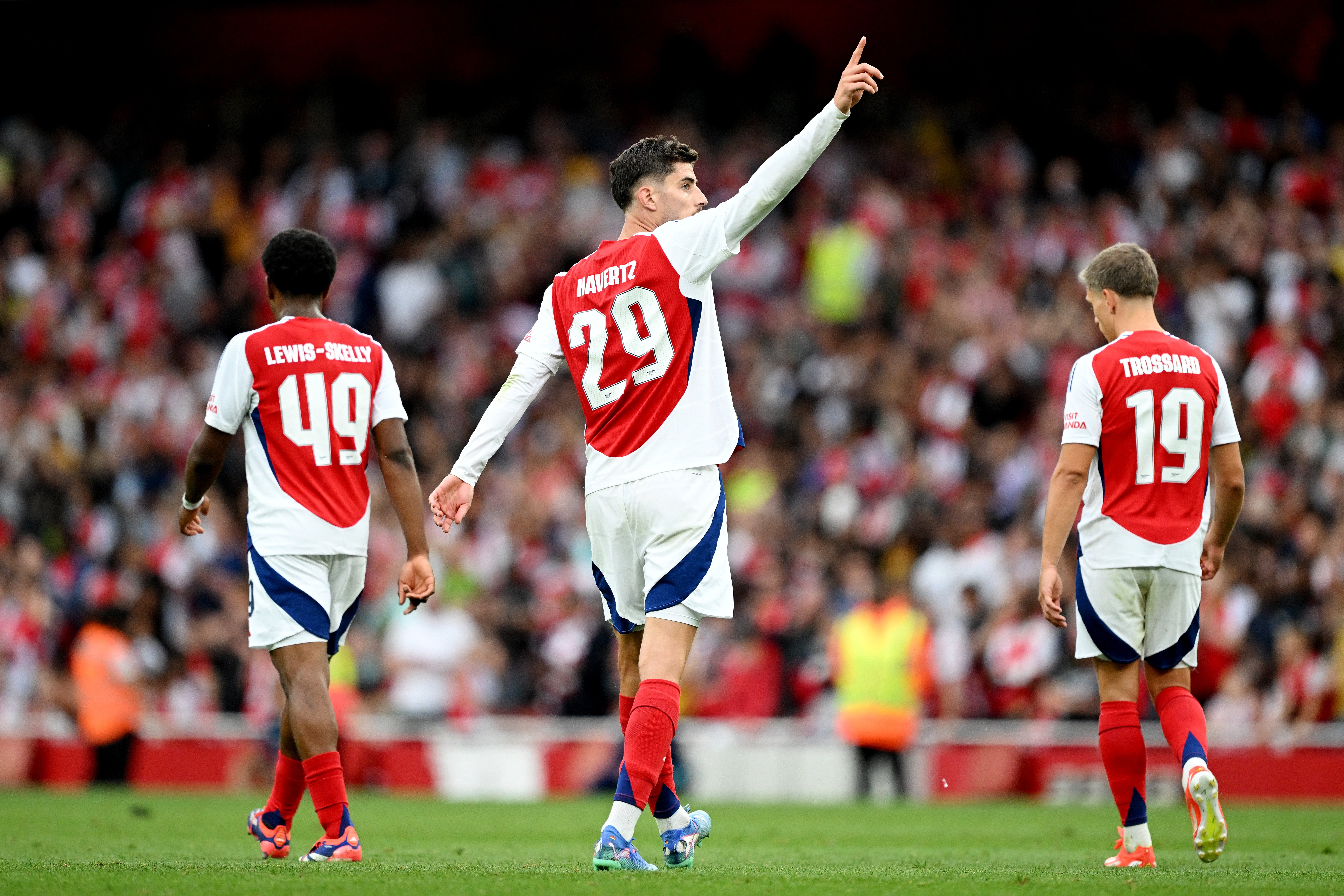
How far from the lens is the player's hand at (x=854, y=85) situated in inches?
225

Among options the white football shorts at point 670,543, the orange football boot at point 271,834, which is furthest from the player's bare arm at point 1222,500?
the orange football boot at point 271,834

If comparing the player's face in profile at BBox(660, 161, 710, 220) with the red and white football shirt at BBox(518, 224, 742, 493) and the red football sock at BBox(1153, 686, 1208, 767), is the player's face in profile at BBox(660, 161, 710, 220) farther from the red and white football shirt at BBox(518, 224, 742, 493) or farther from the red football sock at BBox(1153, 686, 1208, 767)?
the red football sock at BBox(1153, 686, 1208, 767)

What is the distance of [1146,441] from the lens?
21.5 ft

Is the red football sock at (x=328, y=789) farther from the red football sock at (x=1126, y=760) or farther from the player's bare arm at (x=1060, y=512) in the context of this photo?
the red football sock at (x=1126, y=760)

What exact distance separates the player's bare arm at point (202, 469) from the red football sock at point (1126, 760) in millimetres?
3665

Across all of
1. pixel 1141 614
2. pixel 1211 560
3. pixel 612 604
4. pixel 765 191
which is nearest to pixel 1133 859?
pixel 1141 614

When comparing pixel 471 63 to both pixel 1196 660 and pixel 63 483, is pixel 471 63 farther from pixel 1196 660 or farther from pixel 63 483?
pixel 1196 660

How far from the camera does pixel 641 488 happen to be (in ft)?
19.4

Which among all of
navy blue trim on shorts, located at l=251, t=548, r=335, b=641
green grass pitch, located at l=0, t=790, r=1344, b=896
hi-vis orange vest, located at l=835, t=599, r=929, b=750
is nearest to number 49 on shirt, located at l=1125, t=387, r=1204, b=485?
green grass pitch, located at l=0, t=790, r=1344, b=896

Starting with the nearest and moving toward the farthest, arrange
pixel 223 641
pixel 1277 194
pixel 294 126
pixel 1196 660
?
pixel 1196 660 → pixel 223 641 → pixel 1277 194 → pixel 294 126

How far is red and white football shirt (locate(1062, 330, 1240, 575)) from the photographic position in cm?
653

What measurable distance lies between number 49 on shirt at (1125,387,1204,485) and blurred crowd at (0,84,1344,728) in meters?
7.19

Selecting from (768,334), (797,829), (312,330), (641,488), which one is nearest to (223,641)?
(768,334)

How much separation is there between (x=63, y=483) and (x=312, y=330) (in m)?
13.5
